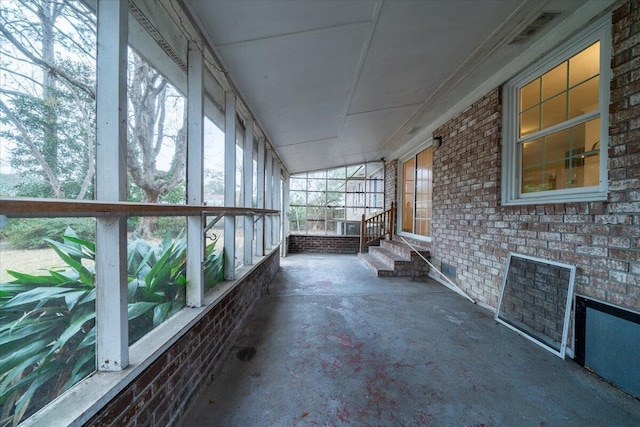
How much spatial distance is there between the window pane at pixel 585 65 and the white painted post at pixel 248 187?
11.9ft

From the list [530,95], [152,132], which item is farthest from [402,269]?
[152,132]

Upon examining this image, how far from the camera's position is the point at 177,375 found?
4.98ft

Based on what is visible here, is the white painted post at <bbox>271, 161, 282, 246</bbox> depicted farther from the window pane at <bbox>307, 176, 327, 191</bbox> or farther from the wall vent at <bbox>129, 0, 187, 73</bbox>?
the wall vent at <bbox>129, 0, 187, 73</bbox>

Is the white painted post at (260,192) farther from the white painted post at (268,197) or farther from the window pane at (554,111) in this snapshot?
the window pane at (554,111)

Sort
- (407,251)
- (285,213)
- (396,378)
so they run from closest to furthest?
(396,378), (407,251), (285,213)

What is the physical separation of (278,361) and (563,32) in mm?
4011

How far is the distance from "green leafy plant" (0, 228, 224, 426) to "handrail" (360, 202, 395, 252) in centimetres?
636

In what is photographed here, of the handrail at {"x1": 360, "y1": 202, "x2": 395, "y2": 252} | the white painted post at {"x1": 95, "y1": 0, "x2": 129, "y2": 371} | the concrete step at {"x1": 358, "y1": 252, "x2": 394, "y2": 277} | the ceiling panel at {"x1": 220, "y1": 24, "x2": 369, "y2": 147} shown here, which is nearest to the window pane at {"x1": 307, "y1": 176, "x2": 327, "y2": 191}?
the handrail at {"x1": 360, "y1": 202, "x2": 395, "y2": 252}

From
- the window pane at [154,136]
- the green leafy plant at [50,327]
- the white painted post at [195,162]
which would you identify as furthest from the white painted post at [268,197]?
the green leafy plant at [50,327]

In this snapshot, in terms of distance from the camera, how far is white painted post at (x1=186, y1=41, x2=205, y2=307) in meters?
1.91

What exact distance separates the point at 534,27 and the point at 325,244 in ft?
22.3

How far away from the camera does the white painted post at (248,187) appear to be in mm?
3354

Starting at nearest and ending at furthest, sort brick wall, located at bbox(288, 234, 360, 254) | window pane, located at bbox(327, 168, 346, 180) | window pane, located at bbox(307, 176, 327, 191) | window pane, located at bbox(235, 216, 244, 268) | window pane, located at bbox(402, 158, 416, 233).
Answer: window pane, located at bbox(235, 216, 244, 268), window pane, located at bbox(402, 158, 416, 233), brick wall, located at bbox(288, 234, 360, 254), window pane, located at bbox(307, 176, 327, 191), window pane, located at bbox(327, 168, 346, 180)

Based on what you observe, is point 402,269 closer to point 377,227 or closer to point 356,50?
point 377,227
